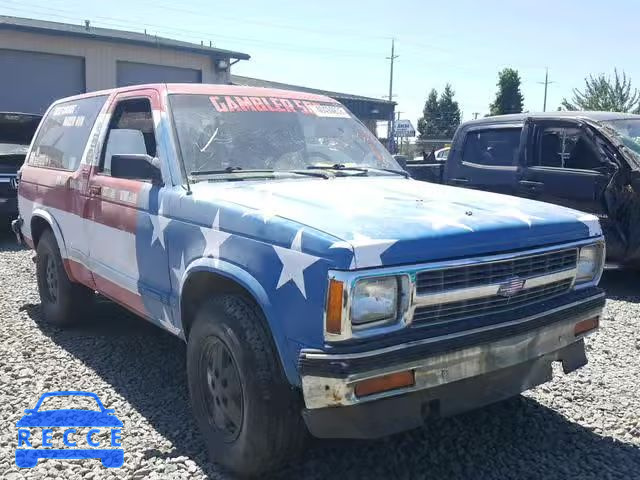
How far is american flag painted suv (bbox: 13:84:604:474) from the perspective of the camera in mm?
2508

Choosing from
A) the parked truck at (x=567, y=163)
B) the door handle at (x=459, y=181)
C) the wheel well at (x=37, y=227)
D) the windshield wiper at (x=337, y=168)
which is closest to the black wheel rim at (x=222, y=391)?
the windshield wiper at (x=337, y=168)

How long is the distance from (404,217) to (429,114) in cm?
6405

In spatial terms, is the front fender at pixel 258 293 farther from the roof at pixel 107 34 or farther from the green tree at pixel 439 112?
the green tree at pixel 439 112

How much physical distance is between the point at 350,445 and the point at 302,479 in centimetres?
42

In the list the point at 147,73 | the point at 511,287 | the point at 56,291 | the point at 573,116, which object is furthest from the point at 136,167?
the point at 147,73

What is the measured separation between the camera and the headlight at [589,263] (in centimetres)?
331

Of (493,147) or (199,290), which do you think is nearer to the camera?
(199,290)

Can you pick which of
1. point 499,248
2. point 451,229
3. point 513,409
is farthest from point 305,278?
point 513,409

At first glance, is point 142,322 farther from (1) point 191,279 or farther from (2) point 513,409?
(2) point 513,409

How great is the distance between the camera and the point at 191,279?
130 inches

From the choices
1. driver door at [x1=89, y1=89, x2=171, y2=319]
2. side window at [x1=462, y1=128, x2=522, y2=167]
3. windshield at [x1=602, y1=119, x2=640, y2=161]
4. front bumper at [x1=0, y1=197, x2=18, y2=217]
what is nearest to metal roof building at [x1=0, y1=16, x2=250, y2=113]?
front bumper at [x1=0, y1=197, x2=18, y2=217]

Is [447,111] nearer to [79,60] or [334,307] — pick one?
[79,60]

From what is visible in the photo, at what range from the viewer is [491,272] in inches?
110

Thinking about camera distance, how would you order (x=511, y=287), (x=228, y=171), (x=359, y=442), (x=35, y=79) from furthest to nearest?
1. (x=35, y=79)
2. (x=228, y=171)
3. (x=359, y=442)
4. (x=511, y=287)
